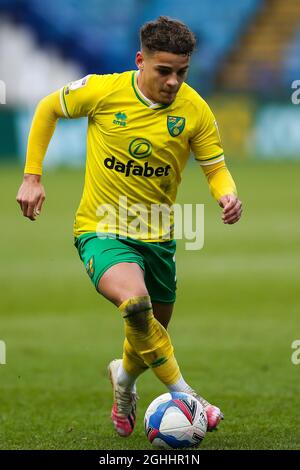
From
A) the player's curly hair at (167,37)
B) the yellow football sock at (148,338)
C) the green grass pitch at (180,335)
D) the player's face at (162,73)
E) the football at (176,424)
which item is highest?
the player's curly hair at (167,37)

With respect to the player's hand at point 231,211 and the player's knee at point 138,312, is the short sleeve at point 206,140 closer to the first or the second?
the player's hand at point 231,211

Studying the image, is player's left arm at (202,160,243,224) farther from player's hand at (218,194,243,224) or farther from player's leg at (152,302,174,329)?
player's leg at (152,302,174,329)

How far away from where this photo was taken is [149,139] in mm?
5703

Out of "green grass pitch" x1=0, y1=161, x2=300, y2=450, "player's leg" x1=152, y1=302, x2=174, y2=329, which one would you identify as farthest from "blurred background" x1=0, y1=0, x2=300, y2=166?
"player's leg" x1=152, y1=302, x2=174, y2=329

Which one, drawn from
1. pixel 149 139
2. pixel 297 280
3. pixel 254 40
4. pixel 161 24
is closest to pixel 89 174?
pixel 149 139

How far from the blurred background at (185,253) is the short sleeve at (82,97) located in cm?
181

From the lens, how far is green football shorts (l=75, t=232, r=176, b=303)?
5.47m

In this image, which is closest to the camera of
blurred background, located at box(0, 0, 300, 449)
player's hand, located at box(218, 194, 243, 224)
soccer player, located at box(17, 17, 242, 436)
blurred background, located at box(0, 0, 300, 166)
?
player's hand, located at box(218, 194, 243, 224)

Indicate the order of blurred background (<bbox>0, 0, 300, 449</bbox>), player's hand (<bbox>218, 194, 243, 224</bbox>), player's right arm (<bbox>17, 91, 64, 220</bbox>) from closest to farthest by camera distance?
player's hand (<bbox>218, 194, 243, 224</bbox>)
player's right arm (<bbox>17, 91, 64, 220</bbox>)
blurred background (<bbox>0, 0, 300, 449</bbox>)

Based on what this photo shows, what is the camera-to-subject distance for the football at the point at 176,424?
5238mm

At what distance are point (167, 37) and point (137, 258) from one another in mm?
1199

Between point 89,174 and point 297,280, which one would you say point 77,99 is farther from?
point 297,280

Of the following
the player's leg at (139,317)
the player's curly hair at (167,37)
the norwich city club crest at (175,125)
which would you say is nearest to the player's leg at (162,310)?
the player's leg at (139,317)

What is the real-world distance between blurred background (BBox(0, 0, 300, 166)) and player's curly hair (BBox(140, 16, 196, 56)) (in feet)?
73.3
